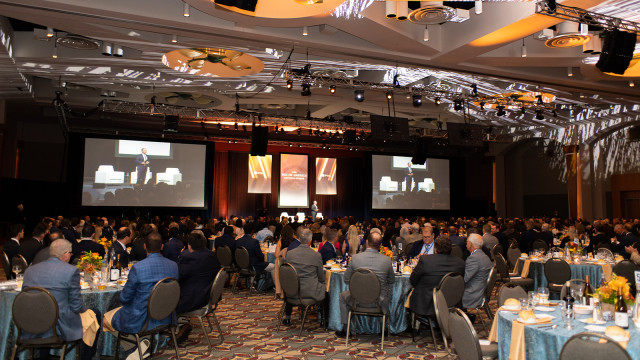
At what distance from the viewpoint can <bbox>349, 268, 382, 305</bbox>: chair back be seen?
5.48 metres

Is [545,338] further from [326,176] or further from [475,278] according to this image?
[326,176]

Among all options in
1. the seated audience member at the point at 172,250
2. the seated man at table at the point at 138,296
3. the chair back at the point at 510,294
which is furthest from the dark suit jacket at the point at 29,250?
the chair back at the point at 510,294

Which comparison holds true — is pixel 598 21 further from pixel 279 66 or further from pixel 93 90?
pixel 93 90

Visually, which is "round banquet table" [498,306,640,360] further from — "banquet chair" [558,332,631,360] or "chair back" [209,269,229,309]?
"chair back" [209,269,229,309]

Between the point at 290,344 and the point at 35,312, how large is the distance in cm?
299

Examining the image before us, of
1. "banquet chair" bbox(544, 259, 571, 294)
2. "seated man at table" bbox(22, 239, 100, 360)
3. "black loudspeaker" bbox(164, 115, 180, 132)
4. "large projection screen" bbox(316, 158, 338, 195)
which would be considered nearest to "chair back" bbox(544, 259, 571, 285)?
"banquet chair" bbox(544, 259, 571, 294)

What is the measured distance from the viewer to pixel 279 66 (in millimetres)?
12125

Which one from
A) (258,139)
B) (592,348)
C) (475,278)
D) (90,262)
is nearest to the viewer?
(592,348)

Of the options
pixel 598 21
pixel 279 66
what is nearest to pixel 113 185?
pixel 279 66

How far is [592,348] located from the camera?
2.89 m

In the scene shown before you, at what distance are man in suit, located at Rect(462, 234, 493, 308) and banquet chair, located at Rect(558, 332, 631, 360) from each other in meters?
2.75

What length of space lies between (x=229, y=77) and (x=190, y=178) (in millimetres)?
7098

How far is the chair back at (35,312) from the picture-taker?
4.03 metres

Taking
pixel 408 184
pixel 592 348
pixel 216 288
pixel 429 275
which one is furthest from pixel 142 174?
pixel 592 348
